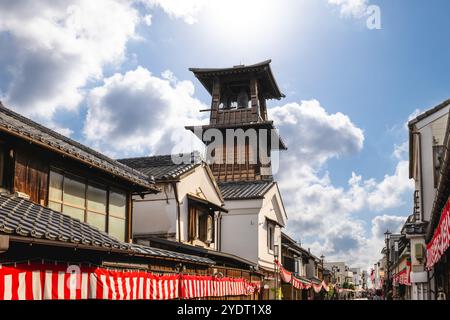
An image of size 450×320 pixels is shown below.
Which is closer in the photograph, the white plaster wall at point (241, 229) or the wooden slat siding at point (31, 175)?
the wooden slat siding at point (31, 175)

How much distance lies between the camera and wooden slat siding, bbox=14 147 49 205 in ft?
44.1

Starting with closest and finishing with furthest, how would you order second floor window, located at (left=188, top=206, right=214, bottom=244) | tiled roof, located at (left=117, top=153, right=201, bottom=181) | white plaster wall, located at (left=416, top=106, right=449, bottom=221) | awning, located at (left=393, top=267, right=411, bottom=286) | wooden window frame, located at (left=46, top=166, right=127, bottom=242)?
wooden window frame, located at (left=46, top=166, right=127, bottom=242) → white plaster wall, located at (left=416, top=106, right=449, bottom=221) → tiled roof, located at (left=117, top=153, right=201, bottom=181) → second floor window, located at (left=188, top=206, right=214, bottom=244) → awning, located at (left=393, top=267, right=411, bottom=286)

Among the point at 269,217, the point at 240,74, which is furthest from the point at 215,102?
the point at 269,217

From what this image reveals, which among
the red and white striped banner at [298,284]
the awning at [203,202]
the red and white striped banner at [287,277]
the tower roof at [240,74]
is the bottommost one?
the red and white striped banner at [298,284]

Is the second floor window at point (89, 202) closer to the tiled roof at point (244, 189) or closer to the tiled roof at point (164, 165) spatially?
the tiled roof at point (164, 165)

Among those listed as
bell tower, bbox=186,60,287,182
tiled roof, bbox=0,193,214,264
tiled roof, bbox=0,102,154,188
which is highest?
bell tower, bbox=186,60,287,182

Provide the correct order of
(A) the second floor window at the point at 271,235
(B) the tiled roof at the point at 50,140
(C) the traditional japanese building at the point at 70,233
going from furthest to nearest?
(A) the second floor window at the point at 271,235 < (B) the tiled roof at the point at 50,140 < (C) the traditional japanese building at the point at 70,233

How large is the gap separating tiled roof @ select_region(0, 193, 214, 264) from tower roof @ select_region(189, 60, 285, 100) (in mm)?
35190

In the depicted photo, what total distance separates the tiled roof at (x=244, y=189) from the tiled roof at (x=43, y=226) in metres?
20.5

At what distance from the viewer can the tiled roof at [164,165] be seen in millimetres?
24714

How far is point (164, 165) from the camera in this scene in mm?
27234

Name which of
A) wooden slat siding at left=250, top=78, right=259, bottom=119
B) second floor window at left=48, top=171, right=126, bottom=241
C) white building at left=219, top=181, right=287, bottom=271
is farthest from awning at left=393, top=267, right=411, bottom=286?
wooden slat siding at left=250, top=78, right=259, bottom=119

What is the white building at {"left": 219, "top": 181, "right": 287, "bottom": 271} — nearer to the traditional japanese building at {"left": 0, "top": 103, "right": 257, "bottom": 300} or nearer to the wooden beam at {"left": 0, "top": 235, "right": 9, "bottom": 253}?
the traditional japanese building at {"left": 0, "top": 103, "right": 257, "bottom": 300}

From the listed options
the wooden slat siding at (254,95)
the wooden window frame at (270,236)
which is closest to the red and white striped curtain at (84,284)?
the wooden window frame at (270,236)
